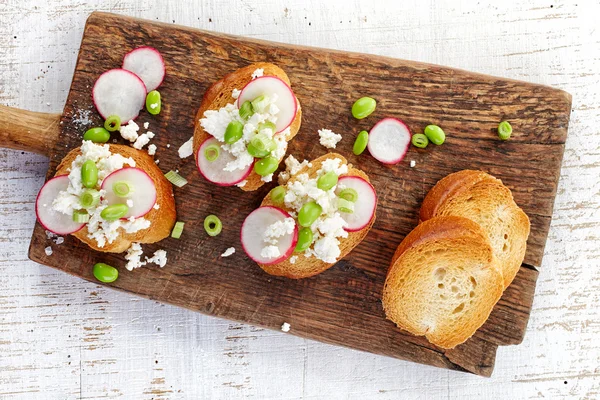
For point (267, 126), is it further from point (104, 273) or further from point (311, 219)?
point (104, 273)

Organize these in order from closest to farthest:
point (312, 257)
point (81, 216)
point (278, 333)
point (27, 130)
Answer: point (81, 216) < point (312, 257) < point (27, 130) < point (278, 333)

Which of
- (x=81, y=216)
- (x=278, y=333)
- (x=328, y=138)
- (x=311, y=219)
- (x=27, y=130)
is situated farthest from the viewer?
(x=278, y=333)

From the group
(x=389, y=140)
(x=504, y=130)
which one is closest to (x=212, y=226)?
(x=389, y=140)

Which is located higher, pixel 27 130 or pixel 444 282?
pixel 27 130

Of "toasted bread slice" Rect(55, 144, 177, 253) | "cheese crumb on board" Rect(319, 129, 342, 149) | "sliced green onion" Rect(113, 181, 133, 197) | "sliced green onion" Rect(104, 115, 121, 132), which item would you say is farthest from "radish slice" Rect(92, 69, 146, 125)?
"cheese crumb on board" Rect(319, 129, 342, 149)

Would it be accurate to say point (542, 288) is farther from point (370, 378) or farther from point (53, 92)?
point (53, 92)

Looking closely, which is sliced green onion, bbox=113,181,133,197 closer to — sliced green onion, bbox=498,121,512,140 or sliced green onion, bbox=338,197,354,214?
sliced green onion, bbox=338,197,354,214
